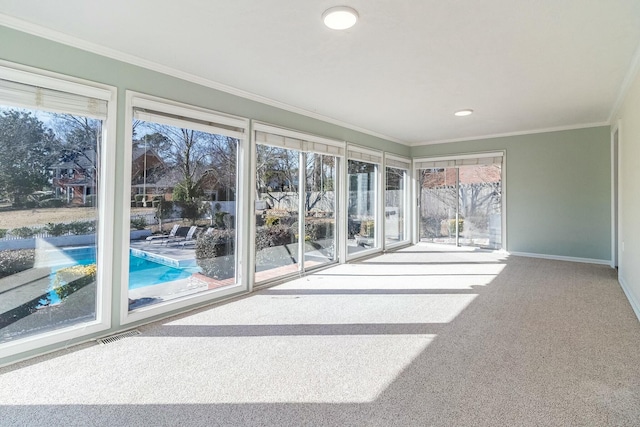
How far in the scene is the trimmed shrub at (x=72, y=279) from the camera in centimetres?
263

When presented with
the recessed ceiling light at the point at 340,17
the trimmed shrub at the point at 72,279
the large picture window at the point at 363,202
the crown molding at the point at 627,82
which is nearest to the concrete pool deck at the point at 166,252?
the trimmed shrub at the point at 72,279

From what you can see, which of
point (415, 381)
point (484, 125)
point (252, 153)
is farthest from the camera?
point (484, 125)

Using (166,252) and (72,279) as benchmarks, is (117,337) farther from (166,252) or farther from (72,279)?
(166,252)

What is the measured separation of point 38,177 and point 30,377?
1.42 m

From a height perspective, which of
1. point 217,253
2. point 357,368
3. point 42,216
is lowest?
point 357,368

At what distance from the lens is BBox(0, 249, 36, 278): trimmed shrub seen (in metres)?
2.38

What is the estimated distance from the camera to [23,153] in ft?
8.05

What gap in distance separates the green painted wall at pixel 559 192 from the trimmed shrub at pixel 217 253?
545 cm

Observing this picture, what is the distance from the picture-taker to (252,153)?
3979 millimetres

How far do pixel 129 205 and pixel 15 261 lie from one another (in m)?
0.86

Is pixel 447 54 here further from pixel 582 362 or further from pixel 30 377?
pixel 30 377

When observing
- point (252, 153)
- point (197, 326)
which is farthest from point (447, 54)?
point (197, 326)

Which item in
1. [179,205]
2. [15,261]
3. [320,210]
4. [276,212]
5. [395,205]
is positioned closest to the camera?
[15,261]

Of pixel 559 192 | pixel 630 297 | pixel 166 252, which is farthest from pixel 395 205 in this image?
pixel 166 252
